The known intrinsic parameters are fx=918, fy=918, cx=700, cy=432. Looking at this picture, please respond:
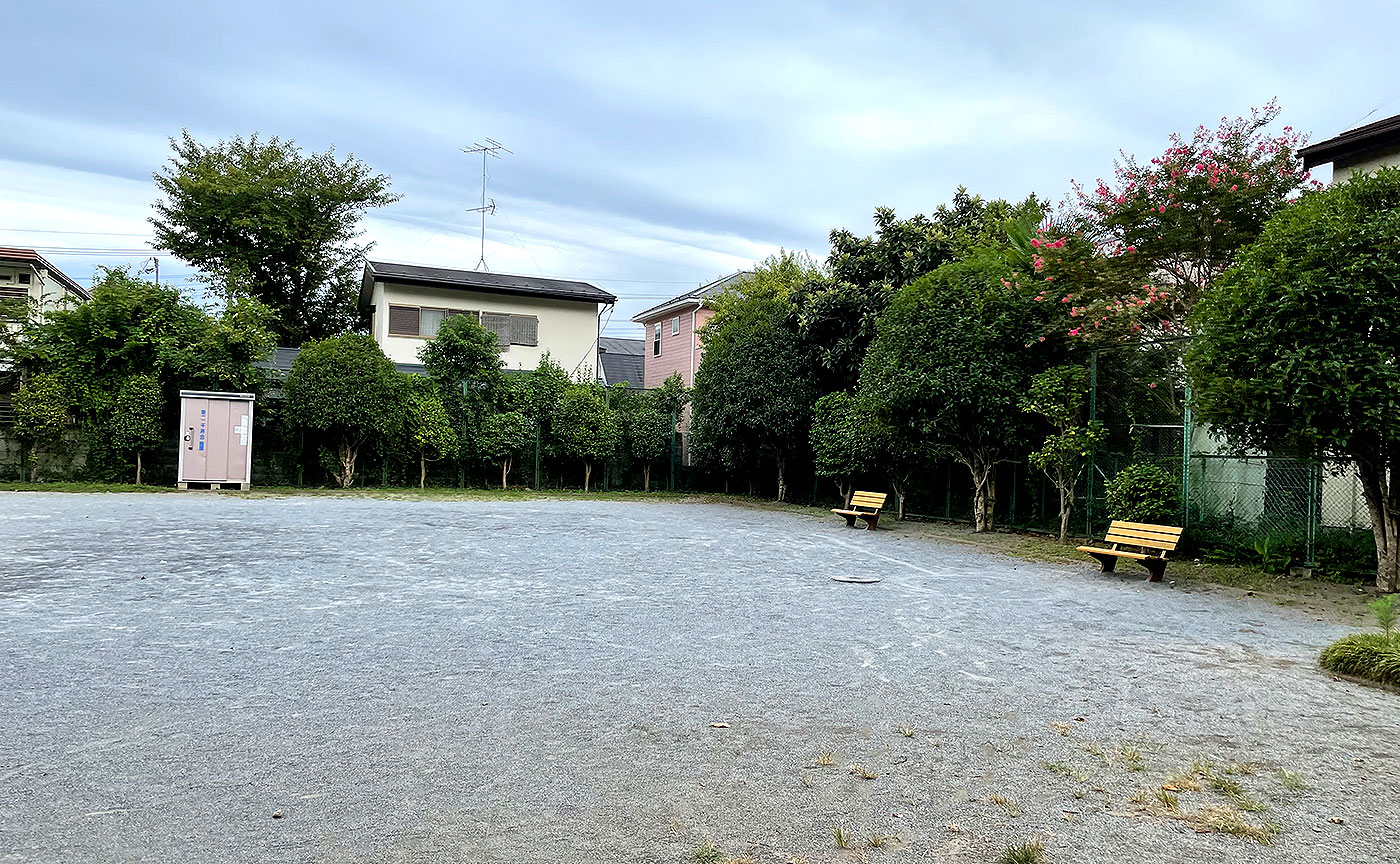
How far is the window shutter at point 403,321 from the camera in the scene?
33.1 metres

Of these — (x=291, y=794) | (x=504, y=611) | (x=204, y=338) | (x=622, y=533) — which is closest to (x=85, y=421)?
(x=204, y=338)

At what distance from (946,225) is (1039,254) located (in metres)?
5.60

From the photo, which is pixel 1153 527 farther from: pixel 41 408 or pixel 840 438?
pixel 41 408

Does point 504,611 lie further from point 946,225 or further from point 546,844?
point 946,225

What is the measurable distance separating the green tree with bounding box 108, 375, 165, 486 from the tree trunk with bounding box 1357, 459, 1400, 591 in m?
23.3

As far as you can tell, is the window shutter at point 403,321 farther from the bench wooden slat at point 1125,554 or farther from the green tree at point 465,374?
the bench wooden slat at point 1125,554

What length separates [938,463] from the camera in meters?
19.0

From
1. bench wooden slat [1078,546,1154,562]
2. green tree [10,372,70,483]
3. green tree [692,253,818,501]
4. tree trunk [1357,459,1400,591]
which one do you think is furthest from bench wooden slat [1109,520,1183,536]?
green tree [10,372,70,483]

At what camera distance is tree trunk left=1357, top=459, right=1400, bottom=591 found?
10008 mm

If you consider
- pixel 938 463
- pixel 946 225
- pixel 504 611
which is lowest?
pixel 504 611

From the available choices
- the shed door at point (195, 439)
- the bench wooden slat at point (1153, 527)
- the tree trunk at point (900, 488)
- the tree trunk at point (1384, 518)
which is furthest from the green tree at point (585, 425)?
the tree trunk at point (1384, 518)

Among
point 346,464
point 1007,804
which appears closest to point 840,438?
point 346,464

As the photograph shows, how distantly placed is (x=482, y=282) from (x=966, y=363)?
76.0 feet

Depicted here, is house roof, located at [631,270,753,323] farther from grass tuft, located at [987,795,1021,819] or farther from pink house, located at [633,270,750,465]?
grass tuft, located at [987,795,1021,819]
